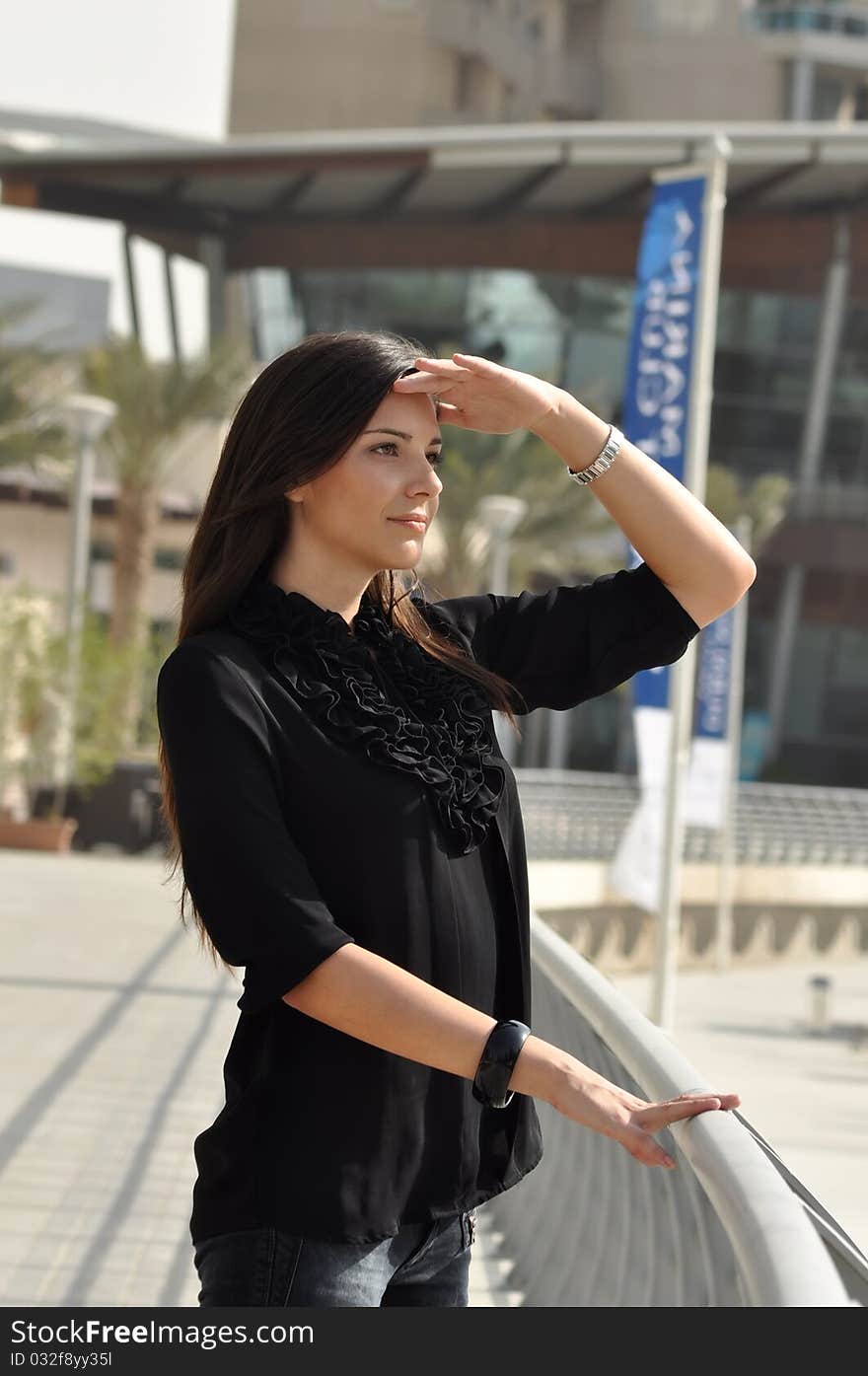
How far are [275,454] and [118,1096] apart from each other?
5852 mm

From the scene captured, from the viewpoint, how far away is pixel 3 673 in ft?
62.6

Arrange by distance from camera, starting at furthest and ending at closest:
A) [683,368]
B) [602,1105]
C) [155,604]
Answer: [155,604] < [683,368] < [602,1105]

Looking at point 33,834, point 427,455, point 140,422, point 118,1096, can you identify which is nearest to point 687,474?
point 118,1096

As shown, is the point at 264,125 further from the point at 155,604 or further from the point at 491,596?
the point at 491,596

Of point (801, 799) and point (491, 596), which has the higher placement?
point (491, 596)

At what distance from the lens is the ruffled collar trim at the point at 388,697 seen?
2082 millimetres

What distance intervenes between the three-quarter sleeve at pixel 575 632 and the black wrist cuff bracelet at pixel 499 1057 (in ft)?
1.85

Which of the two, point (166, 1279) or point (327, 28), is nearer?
point (166, 1279)

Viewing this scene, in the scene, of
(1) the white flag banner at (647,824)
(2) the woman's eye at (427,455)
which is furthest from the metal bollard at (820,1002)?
(2) the woman's eye at (427,455)

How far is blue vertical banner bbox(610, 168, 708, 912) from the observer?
1250 cm

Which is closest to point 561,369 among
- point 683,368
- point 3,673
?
point 3,673

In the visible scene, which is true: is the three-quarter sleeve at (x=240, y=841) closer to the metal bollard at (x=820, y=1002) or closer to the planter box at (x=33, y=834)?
the planter box at (x=33, y=834)

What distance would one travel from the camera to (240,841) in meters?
1.94

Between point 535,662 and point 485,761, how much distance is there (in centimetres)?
27
